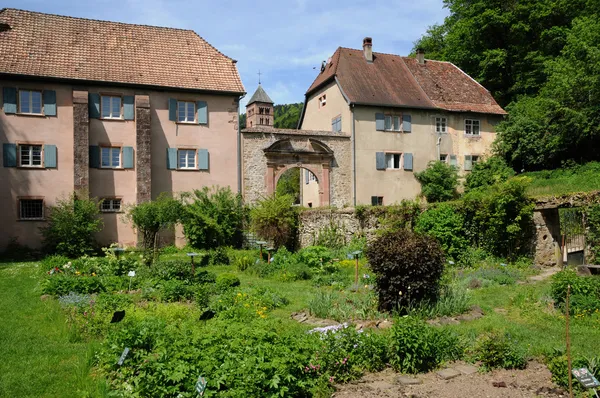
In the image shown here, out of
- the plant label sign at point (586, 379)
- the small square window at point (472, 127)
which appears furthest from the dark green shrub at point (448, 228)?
the small square window at point (472, 127)

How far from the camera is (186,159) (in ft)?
86.3

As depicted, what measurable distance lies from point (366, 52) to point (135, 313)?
27.1 m

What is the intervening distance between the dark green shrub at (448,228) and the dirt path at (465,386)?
10.8m

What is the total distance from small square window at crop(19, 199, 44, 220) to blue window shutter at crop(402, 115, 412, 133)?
1998cm

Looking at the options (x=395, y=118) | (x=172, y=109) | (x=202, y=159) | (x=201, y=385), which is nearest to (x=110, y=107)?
(x=172, y=109)

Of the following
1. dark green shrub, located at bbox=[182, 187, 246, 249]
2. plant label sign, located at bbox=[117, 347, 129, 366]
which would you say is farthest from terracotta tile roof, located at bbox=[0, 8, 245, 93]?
plant label sign, located at bbox=[117, 347, 129, 366]

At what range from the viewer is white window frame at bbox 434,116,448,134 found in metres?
31.3

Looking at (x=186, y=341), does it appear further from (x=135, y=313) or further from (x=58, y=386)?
(x=135, y=313)

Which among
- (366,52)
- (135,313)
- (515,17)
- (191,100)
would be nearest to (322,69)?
(366,52)

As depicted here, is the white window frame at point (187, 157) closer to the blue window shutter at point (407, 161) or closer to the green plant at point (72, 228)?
the green plant at point (72, 228)

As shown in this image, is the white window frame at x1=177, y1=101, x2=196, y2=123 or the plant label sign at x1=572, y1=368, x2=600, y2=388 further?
the white window frame at x1=177, y1=101, x2=196, y2=123

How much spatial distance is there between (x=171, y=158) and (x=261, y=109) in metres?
33.2

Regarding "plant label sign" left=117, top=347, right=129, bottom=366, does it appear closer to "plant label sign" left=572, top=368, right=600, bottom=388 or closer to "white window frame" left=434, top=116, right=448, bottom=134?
"plant label sign" left=572, top=368, right=600, bottom=388

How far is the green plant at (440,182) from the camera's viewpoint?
29.7 meters
